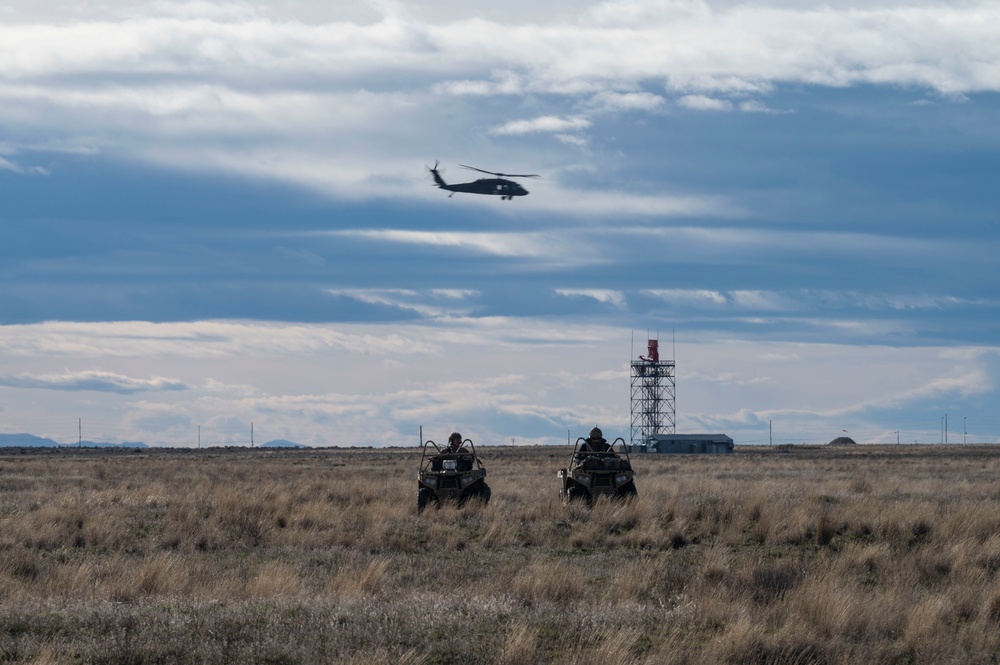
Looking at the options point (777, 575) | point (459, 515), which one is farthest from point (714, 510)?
point (777, 575)

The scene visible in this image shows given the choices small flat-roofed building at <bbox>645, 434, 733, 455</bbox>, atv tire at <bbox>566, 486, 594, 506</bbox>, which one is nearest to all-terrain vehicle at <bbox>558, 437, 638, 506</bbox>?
atv tire at <bbox>566, 486, 594, 506</bbox>

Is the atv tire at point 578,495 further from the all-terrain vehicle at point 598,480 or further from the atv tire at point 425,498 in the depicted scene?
the atv tire at point 425,498

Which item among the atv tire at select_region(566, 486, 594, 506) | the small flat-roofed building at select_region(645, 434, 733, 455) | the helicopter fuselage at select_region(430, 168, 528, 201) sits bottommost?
the small flat-roofed building at select_region(645, 434, 733, 455)

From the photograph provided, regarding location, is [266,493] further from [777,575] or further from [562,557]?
[777,575]

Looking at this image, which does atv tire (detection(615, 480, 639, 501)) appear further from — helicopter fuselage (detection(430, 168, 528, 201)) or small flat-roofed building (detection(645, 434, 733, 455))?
small flat-roofed building (detection(645, 434, 733, 455))

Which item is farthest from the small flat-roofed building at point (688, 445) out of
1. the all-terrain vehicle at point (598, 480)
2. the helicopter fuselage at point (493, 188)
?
the all-terrain vehicle at point (598, 480)

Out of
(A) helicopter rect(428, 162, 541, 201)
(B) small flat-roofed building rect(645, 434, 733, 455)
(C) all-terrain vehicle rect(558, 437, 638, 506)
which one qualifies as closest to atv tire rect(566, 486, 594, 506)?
(C) all-terrain vehicle rect(558, 437, 638, 506)

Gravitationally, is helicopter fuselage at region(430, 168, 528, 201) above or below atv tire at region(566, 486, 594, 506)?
above

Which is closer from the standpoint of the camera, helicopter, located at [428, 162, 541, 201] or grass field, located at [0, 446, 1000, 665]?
grass field, located at [0, 446, 1000, 665]

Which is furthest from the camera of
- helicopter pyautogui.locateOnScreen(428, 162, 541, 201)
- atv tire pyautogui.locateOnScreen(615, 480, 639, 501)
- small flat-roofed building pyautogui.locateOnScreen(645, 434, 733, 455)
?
small flat-roofed building pyautogui.locateOnScreen(645, 434, 733, 455)

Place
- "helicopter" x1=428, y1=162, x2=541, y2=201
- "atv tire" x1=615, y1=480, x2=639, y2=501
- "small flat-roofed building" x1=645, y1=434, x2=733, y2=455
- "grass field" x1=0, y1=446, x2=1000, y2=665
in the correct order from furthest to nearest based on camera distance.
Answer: "small flat-roofed building" x1=645, y1=434, x2=733, y2=455, "helicopter" x1=428, y1=162, x2=541, y2=201, "atv tire" x1=615, y1=480, x2=639, y2=501, "grass field" x1=0, y1=446, x2=1000, y2=665

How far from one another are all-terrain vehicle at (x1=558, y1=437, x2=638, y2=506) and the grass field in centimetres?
102

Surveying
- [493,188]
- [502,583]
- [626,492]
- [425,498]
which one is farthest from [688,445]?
[502,583]

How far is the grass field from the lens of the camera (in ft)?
32.6
